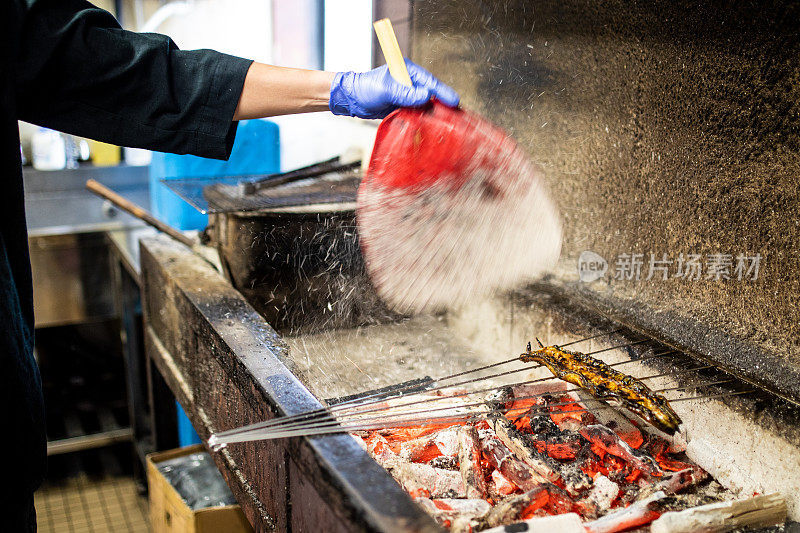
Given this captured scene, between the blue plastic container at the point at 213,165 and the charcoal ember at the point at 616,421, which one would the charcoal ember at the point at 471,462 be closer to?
the charcoal ember at the point at 616,421

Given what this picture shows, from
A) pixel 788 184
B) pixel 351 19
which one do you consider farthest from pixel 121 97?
pixel 351 19

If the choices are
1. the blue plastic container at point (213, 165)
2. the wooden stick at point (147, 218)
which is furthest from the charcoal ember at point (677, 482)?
the blue plastic container at point (213, 165)

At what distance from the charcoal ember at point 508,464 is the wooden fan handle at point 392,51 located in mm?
1090

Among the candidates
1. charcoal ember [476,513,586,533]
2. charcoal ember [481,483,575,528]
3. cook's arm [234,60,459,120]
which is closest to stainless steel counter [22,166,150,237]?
cook's arm [234,60,459,120]

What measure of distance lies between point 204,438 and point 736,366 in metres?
1.88

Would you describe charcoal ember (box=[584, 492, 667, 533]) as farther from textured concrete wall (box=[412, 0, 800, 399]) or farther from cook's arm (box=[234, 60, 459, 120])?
Answer: cook's arm (box=[234, 60, 459, 120])

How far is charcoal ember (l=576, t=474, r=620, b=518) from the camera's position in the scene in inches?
67.2

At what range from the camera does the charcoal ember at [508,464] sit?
1.80 metres

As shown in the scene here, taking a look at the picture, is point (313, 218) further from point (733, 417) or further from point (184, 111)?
point (733, 417)

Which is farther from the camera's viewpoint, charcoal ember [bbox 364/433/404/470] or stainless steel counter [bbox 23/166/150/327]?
stainless steel counter [bbox 23/166/150/327]

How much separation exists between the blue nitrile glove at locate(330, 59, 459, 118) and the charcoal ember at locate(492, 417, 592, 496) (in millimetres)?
1018

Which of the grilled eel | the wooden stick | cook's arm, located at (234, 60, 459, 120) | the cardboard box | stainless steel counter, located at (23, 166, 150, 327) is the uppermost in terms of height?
cook's arm, located at (234, 60, 459, 120)

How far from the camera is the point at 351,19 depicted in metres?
4.03

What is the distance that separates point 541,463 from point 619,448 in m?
0.27
